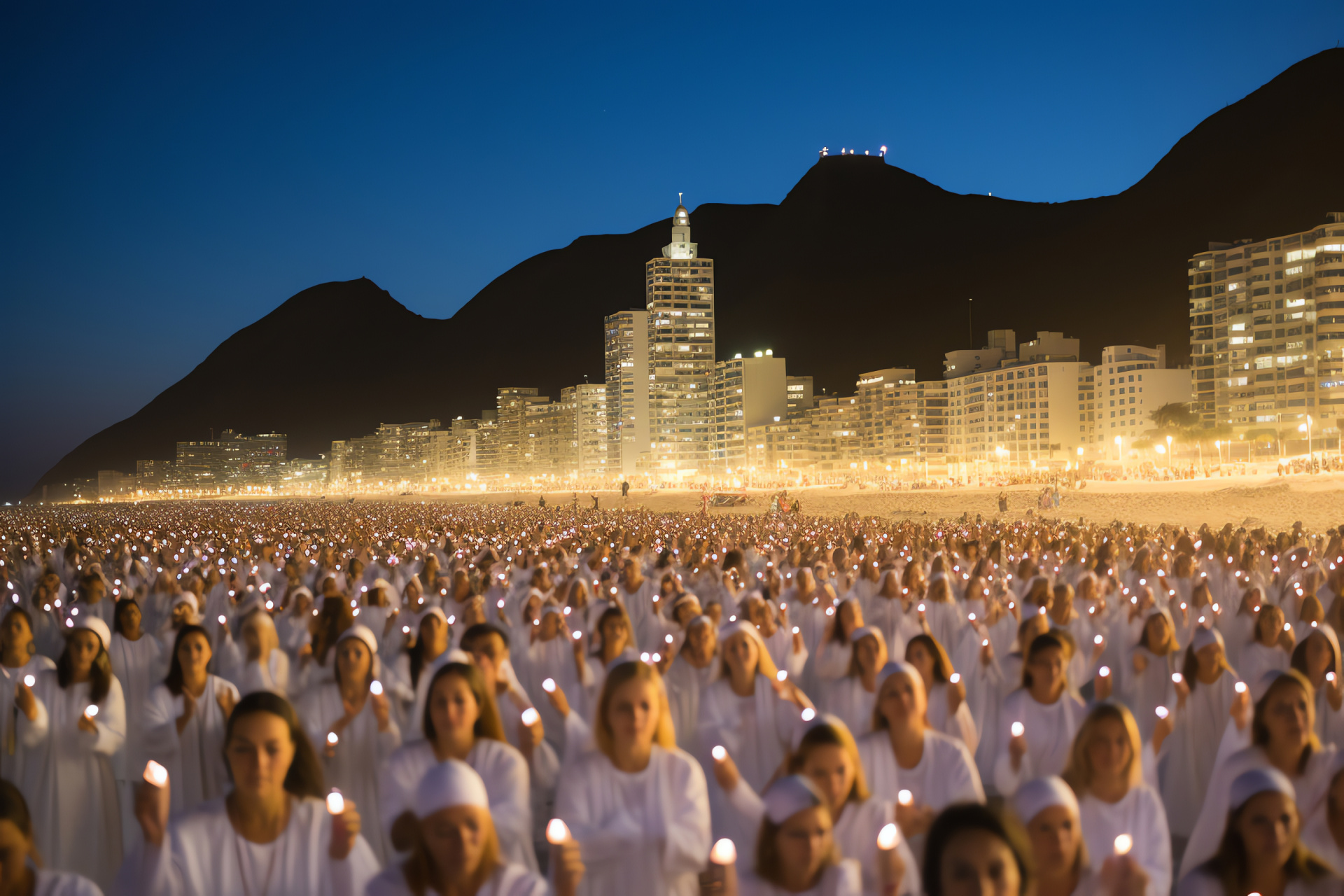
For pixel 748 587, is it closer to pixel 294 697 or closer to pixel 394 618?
pixel 394 618

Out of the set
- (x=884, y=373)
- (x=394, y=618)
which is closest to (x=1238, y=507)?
(x=394, y=618)

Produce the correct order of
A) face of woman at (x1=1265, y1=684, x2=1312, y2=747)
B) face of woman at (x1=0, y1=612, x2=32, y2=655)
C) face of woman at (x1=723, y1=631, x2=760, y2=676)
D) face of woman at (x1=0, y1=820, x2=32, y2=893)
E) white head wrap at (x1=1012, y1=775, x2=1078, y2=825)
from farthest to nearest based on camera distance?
face of woman at (x1=0, y1=612, x2=32, y2=655) < face of woman at (x1=723, y1=631, x2=760, y2=676) < face of woman at (x1=1265, y1=684, x2=1312, y2=747) < white head wrap at (x1=1012, y1=775, x2=1078, y2=825) < face of woman at (x1=0, y1=820, x2=32, y2=893)

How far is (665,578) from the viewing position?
1004 cm

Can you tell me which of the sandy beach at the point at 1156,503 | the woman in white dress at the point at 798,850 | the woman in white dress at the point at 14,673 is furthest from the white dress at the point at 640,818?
the sandy beach at the point at 1156,503

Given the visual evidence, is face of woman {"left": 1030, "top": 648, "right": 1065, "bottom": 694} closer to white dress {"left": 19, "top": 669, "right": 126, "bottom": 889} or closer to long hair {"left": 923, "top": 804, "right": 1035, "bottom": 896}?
long hair {"left": 923, "top": 804, "right": 1035, "bottom": 896}

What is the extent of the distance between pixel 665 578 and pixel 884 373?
139 meters

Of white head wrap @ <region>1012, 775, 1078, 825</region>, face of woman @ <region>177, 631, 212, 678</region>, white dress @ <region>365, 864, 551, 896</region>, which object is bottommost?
white dress @ <region>365, 864, 551, 896</region>

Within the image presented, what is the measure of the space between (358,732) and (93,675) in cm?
132

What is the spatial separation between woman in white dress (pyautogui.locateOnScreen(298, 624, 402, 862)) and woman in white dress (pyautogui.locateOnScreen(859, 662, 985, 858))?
92.1 inches

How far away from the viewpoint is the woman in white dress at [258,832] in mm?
2857

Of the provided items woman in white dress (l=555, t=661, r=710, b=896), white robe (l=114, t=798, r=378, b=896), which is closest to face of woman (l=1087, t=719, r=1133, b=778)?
woman in white dress (l=555, t=661, r=710, b=896)

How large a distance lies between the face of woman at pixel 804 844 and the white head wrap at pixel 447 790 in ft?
2.68

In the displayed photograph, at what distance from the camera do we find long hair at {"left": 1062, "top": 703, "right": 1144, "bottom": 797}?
129 inches

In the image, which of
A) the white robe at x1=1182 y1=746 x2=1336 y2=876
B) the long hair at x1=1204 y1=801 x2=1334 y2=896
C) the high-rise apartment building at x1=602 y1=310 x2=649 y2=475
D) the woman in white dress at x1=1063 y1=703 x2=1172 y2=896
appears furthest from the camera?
the high-rise apartment building at x1=602 y1=310 x2=649 y2=475
